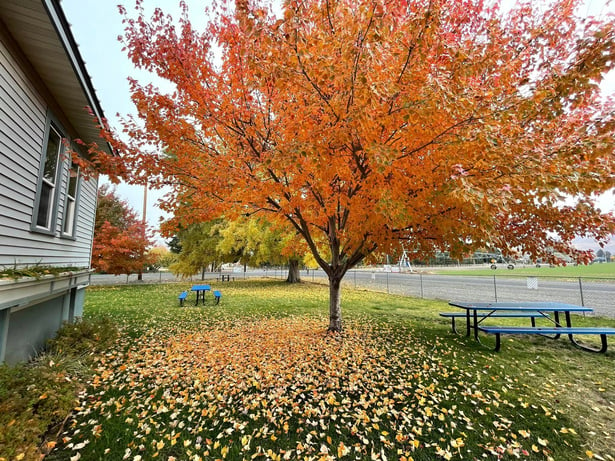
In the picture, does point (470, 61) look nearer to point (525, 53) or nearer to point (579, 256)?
point (525, 53)

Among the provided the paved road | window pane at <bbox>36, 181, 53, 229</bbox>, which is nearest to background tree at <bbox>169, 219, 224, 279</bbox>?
the paved road

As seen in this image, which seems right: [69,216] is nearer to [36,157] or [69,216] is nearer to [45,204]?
[45,204]

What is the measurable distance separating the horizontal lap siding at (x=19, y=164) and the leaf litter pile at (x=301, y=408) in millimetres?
2055

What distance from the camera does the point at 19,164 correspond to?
11.9 feet

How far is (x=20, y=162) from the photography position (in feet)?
12.0

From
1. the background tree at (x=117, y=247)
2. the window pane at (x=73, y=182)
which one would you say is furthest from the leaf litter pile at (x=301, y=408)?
the background tree at (x=117, y=247)

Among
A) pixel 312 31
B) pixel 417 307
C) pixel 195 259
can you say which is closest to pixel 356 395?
pixel 312 31

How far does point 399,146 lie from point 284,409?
3.62 meters

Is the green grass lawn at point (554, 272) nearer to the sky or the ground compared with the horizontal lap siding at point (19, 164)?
nearer to the ground

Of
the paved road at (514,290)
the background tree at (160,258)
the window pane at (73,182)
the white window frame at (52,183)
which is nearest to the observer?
the white window frame at (52,183)

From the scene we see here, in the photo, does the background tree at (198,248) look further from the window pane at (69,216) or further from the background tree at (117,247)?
the window pane at (69,216)

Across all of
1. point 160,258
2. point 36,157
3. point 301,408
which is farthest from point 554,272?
point 36,157

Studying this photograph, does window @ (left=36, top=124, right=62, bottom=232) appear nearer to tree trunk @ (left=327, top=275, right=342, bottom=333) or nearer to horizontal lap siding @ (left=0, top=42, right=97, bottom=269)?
horizontal lap siding @ (left=0, top=42, right=97, bottom=269)

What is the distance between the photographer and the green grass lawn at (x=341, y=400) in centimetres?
250
